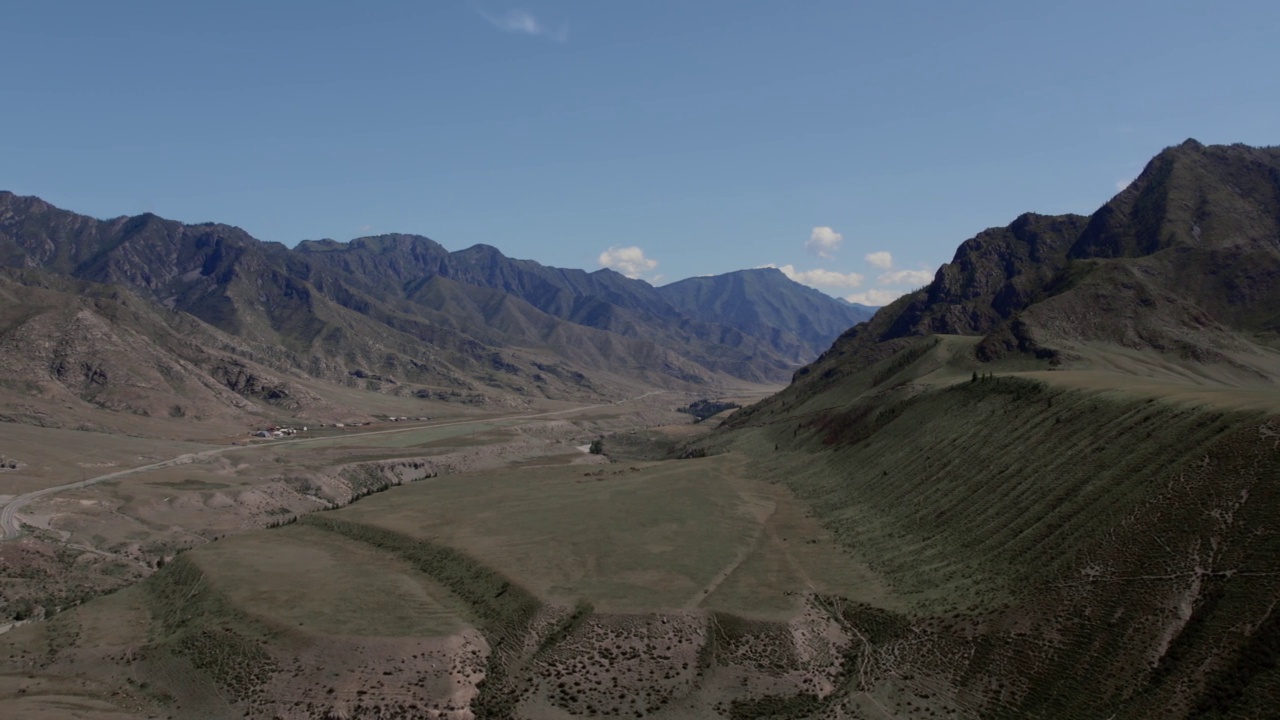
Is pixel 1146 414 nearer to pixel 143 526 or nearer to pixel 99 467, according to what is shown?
pixel 143 526

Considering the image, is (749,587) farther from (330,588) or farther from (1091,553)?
(330,588)

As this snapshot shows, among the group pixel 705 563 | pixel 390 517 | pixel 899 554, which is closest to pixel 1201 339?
pixel 899 554

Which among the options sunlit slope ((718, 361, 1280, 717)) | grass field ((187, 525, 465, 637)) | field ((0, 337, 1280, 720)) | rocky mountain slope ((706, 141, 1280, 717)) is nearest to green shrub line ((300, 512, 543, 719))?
field ((0, 337, 1280, 720))

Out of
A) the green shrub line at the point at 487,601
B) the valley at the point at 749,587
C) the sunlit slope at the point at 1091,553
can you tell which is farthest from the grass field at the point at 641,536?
the sunlit slope at the point at 1091,553

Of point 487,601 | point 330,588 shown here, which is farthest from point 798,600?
point 330,588

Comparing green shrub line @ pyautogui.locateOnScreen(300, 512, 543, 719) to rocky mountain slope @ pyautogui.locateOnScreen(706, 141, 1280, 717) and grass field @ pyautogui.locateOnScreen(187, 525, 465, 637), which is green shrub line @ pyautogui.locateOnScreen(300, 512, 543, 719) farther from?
rocky mountain slope @ pyautogui.locateOnScreen(706, 141, 1280, 717)

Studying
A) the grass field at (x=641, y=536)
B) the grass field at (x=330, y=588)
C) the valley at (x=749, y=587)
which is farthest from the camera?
the grass field at (x=641, y=536)

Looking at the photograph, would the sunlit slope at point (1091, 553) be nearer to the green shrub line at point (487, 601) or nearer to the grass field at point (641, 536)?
the grass field at point (641, 536)

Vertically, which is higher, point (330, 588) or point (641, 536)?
point (641, 536)
